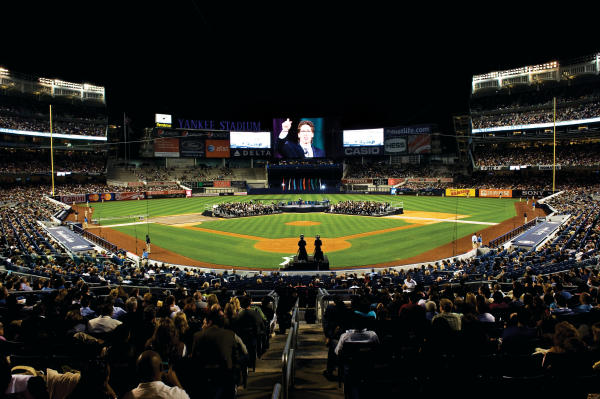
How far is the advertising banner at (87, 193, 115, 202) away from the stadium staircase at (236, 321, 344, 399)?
70.5 metres

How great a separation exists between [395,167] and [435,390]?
297 feet

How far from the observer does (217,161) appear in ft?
326

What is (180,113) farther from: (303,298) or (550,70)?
(303,298)

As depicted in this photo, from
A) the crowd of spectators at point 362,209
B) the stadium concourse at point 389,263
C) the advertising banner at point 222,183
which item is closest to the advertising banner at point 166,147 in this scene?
the advertising banner at point 222,183

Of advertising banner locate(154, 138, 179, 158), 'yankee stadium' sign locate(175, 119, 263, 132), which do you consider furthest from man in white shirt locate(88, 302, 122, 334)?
'yankee stadium' sign locate(175, 119, 263, 132)

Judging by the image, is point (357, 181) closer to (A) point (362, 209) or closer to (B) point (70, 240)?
(A) point (362, 209)

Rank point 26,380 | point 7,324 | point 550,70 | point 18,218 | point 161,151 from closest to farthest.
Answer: point 26,380
point 7,324
point 18,218
point 550,70
point 161,151

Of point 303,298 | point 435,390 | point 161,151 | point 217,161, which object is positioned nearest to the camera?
point 435,390

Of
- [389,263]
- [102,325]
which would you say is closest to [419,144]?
[389,263]

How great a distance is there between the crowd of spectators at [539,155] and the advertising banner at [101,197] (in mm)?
71905

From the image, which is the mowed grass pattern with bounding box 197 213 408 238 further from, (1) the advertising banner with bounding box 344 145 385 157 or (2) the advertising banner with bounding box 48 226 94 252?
(1) the advertising banner with bounding box 344 145 385 157

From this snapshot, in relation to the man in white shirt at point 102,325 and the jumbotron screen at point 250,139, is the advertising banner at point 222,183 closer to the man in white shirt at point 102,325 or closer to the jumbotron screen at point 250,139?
the jumbotron screen at point 250,139

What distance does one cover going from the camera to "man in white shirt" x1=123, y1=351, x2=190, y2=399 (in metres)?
3.08

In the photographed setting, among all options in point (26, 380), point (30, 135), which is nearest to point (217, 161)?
point (30, 135)
